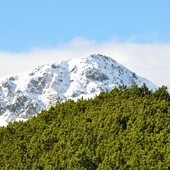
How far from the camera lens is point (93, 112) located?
85.4 ft

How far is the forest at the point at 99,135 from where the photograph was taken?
73.9ft

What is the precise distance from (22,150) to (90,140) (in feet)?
14.0

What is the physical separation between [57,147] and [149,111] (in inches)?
162

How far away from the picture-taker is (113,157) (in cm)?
2272

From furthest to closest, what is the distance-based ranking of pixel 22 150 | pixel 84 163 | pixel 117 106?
pixel 22 150 < pixel 117 106 < pixel 84 163

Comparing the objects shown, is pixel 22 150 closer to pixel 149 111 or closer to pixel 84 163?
pixel 84 163

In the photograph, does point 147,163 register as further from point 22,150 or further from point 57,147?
point 22,150

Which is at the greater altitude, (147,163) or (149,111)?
(149,111)

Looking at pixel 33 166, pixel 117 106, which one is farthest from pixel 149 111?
pixel 33 166

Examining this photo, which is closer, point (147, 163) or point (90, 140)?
point (147, 163)

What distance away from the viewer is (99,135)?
79.4 ft

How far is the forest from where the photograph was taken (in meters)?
22.5

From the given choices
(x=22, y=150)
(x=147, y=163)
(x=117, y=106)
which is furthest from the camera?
(x=22, y=150)

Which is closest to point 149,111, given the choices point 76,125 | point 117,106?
point 117,106
